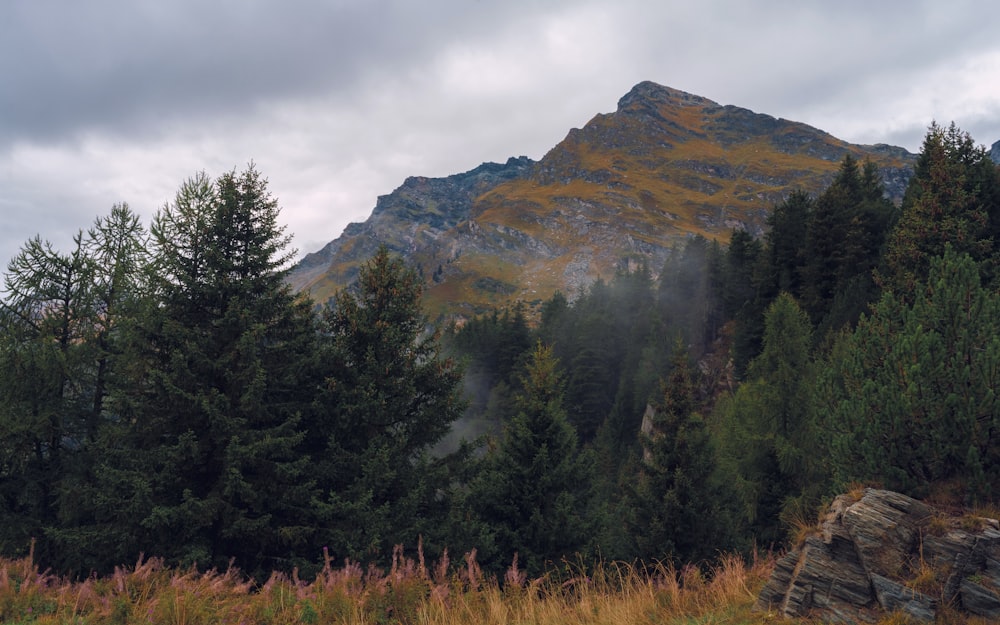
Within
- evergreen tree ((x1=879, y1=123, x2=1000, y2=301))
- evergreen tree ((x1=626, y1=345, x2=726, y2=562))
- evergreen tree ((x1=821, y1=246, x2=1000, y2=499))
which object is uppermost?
evergreen tree ((x1=879, y1=123, x2=1000, y2=301))

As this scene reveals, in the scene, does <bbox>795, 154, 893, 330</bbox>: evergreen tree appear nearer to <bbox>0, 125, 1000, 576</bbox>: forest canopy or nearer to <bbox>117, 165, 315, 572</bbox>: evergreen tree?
<bbox>0, 125, 1000, 576</bbox>: forest canopy

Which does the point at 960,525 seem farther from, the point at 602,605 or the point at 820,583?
the point at 602,605

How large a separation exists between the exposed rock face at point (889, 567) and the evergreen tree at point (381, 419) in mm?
7968

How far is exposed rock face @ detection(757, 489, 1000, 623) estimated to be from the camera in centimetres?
614

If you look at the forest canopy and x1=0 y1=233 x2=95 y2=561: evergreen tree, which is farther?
x1=0 y1=233 x2=95 y2=561: evergreen tree

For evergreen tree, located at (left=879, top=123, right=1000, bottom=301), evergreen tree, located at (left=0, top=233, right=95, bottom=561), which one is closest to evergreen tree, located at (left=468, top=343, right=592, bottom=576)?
evergreen tree, located at (left=0, top=233, right=95, bottom=561)

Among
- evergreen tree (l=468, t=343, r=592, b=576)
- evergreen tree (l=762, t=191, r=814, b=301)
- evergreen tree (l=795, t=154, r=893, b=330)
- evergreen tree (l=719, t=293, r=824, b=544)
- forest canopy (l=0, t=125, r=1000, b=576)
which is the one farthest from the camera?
evergreen tree (l=762, t=191, r=814, b=301)

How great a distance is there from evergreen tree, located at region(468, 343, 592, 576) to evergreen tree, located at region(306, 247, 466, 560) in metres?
1.46

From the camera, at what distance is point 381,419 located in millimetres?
13805

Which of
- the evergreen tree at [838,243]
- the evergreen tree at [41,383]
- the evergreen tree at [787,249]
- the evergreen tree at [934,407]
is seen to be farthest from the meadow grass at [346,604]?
the evergreen tree at [787,249]

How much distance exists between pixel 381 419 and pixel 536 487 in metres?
5.30

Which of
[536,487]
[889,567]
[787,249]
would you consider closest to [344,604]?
[889,567]

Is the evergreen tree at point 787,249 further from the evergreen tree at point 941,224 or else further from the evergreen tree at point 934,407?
the evergreen tree at point 934,407

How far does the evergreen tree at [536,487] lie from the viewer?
15.0 m
